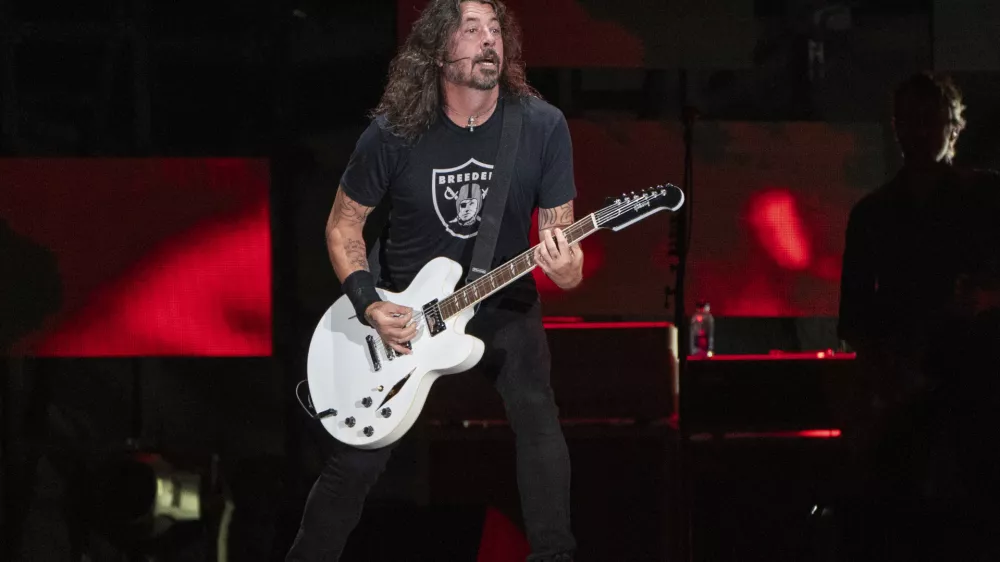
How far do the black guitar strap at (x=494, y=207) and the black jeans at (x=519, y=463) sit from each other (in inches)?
6.3

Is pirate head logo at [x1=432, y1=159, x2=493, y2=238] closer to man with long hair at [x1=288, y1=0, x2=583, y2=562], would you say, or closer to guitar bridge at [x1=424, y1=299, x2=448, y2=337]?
man with long hair at [x1=288, y1=0, x2=583, y2=562]

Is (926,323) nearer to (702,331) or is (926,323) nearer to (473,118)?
(702,331)

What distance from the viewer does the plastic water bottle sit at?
5.10 meters

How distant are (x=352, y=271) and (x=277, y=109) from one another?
190cm

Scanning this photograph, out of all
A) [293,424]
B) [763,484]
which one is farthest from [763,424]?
[293,424]

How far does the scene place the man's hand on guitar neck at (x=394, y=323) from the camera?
3.51m

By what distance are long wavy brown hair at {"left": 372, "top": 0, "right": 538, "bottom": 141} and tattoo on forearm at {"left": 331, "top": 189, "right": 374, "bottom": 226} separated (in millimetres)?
305

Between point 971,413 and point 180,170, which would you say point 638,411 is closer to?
point 971,413

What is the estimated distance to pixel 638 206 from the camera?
3422 mm

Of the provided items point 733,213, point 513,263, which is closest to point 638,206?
point 513,263

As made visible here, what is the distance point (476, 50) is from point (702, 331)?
80.0 inches

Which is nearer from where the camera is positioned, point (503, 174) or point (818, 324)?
point (503, 174)

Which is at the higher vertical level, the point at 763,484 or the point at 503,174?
the point at 503,174

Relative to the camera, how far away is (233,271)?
17.4ft
